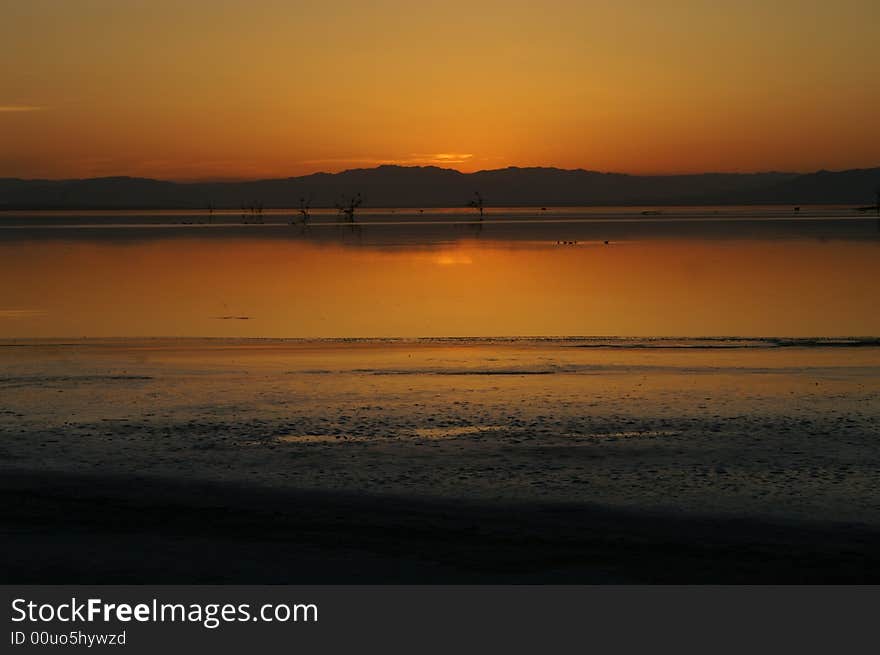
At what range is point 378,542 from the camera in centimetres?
867

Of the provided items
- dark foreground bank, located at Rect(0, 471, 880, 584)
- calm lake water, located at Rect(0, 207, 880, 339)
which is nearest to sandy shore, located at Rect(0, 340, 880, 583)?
dark foreground bank, located at Rect(0, 471, 880, 584)

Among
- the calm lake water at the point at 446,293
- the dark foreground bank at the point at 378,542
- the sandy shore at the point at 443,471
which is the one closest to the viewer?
the dark foreground bank at the point at 378,542

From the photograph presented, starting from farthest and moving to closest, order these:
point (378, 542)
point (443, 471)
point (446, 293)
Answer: point (446, 293), point (443, 471), point (378, 542)

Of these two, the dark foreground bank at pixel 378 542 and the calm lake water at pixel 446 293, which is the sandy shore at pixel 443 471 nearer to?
the dark foreground bank at pixel 378 542

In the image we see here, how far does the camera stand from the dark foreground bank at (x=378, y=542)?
789 centimetres

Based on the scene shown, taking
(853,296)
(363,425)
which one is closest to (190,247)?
(853,296)

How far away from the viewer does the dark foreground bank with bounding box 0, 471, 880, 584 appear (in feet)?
25.9

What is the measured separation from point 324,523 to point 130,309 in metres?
21.7

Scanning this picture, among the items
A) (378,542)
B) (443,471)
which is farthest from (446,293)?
(378,542)

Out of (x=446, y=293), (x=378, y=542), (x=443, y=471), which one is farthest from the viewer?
(x=446, y=293)

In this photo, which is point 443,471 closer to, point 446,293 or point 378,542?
point 378,542

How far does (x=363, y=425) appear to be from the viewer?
13391mm

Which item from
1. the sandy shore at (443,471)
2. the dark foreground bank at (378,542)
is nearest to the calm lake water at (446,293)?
the sandy shore at (443,471)

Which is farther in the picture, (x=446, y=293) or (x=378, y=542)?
(x=446, y=293)
